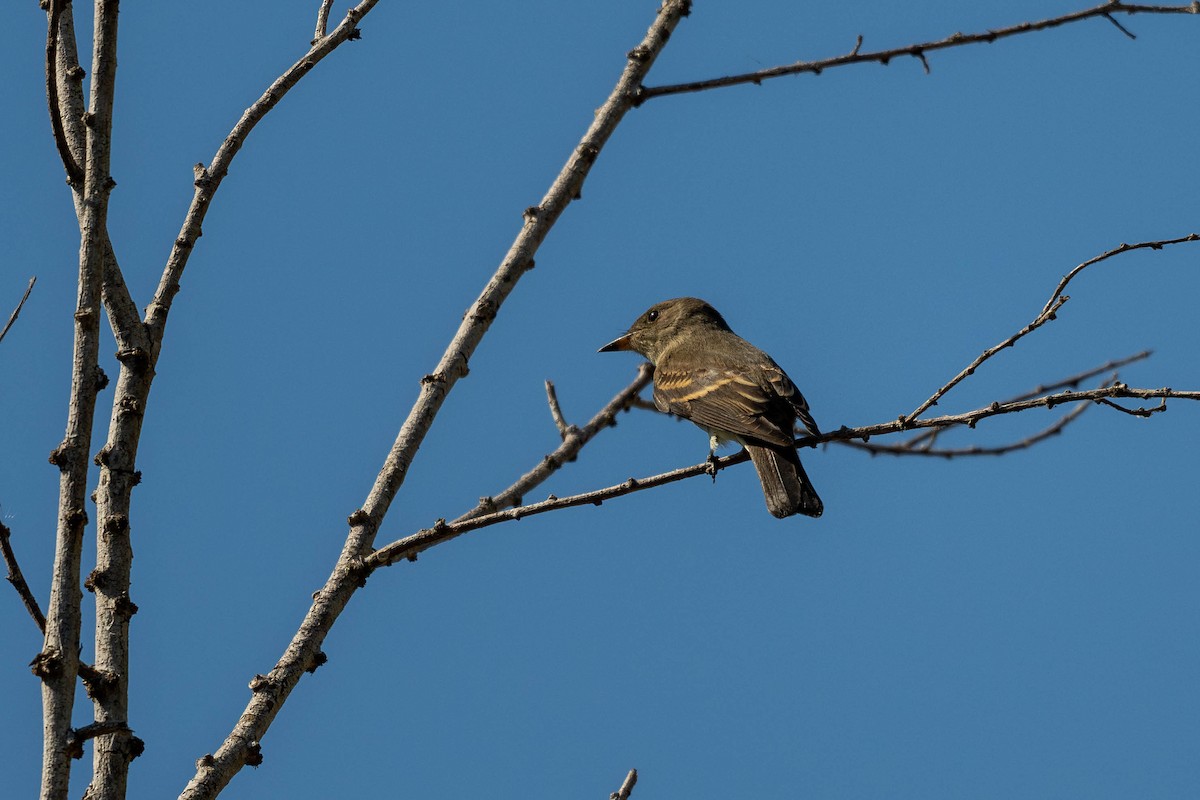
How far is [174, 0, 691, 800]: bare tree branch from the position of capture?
3.71 m

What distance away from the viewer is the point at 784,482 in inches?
261

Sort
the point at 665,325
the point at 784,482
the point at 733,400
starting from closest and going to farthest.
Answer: the point at 784,482 → the point at 733,400 → the point at 665,325

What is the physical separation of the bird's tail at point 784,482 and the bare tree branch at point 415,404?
92.5 inches

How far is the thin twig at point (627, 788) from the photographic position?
12.0 ft

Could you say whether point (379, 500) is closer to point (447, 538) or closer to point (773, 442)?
point (447, 538)

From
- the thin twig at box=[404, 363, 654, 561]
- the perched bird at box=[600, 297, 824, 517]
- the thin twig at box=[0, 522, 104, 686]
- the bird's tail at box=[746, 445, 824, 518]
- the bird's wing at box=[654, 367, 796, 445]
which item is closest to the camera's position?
the thin twig at box=[0, 522, 104, 686]

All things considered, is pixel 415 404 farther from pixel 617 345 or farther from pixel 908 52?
pixel 617 345

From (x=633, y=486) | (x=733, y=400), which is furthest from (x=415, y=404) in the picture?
(x=733, y=400)

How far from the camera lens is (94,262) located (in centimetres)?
366

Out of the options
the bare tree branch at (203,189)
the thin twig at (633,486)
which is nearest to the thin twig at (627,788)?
the thin twig at (633,486)

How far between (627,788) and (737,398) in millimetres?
3832

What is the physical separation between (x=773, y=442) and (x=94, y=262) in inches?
156

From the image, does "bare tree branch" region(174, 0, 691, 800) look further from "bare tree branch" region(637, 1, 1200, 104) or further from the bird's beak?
the bird's beak

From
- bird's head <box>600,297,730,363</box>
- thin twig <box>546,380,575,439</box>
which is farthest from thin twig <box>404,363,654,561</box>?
bird's head <box>600,297,730,363</box>
